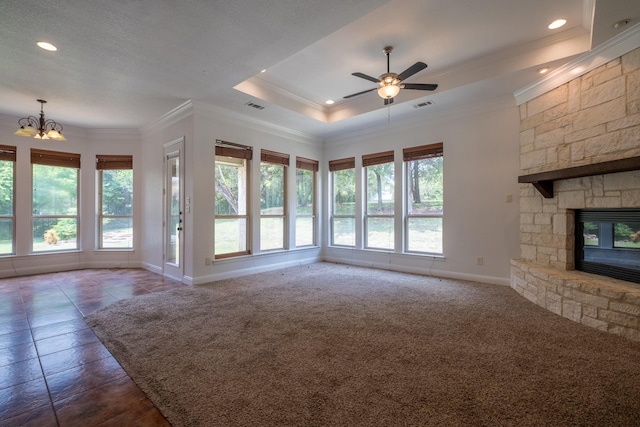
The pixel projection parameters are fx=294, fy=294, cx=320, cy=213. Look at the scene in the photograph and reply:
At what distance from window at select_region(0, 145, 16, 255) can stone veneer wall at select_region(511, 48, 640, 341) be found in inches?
326

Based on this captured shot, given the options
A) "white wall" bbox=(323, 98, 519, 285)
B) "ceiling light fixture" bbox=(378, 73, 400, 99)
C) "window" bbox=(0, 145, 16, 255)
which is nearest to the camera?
"ceiling light fixture" bbox=(378, 73, 400, 99)

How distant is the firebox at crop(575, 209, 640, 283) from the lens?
302 centimetres

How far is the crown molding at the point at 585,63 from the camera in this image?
2814 mm

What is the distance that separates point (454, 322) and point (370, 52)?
325cm

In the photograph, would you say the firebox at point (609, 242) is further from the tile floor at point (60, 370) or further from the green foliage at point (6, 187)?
the green foliage at point (6, 187)

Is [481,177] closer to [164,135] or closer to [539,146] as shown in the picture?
[539,146]

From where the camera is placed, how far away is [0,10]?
246 centimetres

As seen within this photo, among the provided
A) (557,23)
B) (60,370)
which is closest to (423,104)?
(557,23)

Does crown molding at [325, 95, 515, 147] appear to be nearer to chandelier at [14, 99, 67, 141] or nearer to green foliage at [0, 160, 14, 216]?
chandelier at [14, 99, 67, 141]

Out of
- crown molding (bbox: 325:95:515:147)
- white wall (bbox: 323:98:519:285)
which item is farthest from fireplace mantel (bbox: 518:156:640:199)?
crown molding (bbox: 325:95:515:147)

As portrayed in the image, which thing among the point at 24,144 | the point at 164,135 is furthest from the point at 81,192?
the point at 164,135

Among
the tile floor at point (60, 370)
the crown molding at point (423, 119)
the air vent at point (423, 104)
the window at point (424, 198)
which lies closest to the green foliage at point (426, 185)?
the window at point (424, 198)

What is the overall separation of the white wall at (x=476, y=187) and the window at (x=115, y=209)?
18.4 ft

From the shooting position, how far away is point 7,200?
17.1ft
